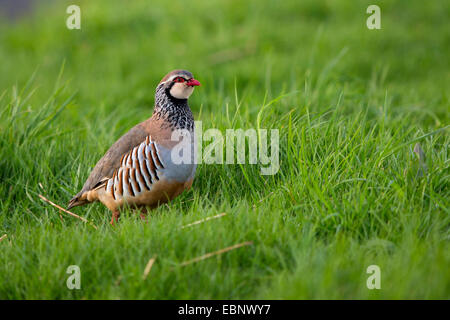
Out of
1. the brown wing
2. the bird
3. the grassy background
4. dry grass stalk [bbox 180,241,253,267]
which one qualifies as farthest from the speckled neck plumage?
dry grass stalk [bbox 180,241,253,267]

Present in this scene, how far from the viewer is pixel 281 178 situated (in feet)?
13.0

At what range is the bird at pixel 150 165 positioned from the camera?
3775 millimetres

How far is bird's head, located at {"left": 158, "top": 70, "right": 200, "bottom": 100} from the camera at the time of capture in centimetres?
395

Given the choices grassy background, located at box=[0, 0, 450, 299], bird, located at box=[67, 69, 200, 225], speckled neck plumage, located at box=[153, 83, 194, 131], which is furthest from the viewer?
speckled neck plumage, located at box=[153, 83, 194, 131]

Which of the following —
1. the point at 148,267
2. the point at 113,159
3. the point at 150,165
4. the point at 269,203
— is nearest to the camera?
the point at 148,267

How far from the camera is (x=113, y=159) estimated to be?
3965 mm

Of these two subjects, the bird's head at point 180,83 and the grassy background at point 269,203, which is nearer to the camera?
the grassy background at point 269,203

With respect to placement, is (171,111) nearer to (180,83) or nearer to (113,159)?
(180,83)

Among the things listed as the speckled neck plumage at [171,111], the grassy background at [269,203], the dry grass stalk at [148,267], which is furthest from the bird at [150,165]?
the dry grass stalk at [148,267]

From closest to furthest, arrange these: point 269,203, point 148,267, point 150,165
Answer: point 148,267 < point 269,203 < point 150,165

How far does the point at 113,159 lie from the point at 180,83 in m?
0.73

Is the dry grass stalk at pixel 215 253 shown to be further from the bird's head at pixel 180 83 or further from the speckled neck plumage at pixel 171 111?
the bird's head at pixel 180 83

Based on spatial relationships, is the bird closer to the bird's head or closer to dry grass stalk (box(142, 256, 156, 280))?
the bird's head

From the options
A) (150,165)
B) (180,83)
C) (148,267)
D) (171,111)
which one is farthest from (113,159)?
(148,267)
